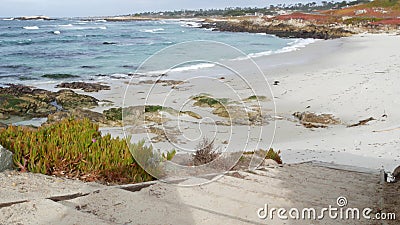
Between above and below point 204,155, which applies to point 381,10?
above

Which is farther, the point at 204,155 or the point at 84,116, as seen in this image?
the point at 84,116

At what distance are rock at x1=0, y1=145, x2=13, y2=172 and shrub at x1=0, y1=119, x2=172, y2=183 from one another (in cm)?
7

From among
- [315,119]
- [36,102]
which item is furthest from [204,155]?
[36,102]

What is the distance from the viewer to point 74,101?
13828 mm

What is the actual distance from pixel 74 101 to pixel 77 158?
382 inches

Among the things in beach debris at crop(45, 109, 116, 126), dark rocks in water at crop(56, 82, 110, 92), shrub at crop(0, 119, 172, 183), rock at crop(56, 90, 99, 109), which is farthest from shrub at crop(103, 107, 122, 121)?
shrub at crop(0, 119, 172, 183)

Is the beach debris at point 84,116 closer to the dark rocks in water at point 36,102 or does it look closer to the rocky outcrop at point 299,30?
the dark rocks in water at point 36,102

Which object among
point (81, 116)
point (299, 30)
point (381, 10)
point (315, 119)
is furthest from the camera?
point (381, 10)

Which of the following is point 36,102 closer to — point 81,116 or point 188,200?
point 81,116

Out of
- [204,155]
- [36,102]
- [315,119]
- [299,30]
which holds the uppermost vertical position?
[299,30]

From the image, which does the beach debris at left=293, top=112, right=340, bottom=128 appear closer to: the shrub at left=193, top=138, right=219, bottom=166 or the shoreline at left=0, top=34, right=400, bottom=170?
the shoreline at left=0, top=34, right=400, bottom=170

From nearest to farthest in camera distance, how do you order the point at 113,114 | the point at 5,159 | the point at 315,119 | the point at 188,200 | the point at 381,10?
the point at 188,200, the point at 5,159, the point at 315,119, the point at 113,114, the point at 381,10

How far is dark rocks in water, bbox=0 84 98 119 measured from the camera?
490 inches

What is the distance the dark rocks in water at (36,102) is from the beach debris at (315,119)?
21.1 feet
